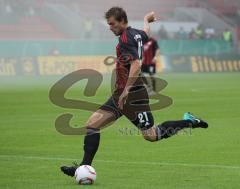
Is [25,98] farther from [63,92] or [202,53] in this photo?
[202,53]

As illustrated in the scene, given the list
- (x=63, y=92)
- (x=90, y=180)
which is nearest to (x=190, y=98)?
(x=63, y=92)

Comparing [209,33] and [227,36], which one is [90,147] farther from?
[209,33]

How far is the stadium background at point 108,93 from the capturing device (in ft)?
33.9

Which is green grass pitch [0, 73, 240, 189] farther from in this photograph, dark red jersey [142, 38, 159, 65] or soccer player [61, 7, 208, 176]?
dark red jersey [142, 38, 159, 65]

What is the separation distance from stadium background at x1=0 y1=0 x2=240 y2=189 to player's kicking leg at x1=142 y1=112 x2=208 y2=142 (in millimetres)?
508

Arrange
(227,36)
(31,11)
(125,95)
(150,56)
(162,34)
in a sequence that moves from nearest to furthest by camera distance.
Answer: (125,95) < (150,56) < (31,11) < (162,34) < (227,36)

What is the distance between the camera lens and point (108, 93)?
28.2m

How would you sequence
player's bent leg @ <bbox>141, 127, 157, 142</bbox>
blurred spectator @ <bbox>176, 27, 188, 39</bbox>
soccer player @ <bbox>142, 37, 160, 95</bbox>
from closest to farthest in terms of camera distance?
player's bent leg @ <bbox>141, 127, 157, 142</bbox>
soccer player @ <bbox>142, 37, 160, 95</bbox>
blurred spectator @ <bbox>176, 27, 188, 39</bbox>

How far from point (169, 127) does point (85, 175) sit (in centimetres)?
158

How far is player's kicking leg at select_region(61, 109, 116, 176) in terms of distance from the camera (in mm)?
9523

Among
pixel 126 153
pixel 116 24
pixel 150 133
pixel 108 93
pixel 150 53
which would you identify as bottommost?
pixel 108 93

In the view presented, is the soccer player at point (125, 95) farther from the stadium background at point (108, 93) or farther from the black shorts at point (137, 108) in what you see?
the stadium background at point (108, 93)

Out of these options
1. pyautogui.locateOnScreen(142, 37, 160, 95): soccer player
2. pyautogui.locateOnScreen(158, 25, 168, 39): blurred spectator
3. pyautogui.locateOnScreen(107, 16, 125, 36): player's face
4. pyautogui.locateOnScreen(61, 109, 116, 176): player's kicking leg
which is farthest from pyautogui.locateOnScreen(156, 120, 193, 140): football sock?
pyautogui.locateOnScreen(158, 25, 168, 39): blurred spectator

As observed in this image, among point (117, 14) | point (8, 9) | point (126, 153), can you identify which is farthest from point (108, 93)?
point (8, 9)
